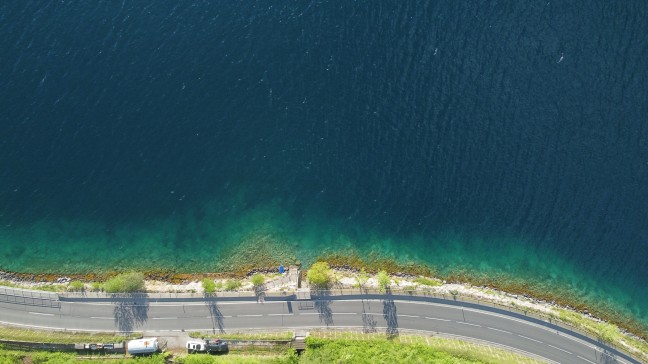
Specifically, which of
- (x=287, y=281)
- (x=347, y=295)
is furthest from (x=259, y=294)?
(x=347, y=295)

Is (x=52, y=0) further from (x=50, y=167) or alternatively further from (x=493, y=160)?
(x=493, y=160)

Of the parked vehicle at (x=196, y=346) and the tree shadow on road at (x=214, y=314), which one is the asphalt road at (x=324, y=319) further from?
the parked vehicle at (x=196, y=346)

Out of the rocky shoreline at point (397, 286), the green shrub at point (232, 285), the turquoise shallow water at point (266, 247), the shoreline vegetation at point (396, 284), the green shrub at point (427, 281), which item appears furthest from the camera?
the turquoise shallow water at point (266, 247)

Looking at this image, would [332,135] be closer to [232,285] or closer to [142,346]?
[232,285]

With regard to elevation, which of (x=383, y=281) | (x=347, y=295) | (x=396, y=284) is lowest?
(x=347, y=295)

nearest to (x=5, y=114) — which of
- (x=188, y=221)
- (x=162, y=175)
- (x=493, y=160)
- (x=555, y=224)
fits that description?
(x=162, y=175)

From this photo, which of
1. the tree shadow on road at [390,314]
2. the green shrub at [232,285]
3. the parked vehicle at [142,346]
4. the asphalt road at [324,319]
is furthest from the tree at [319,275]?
the parked vehicle at [142,346]
